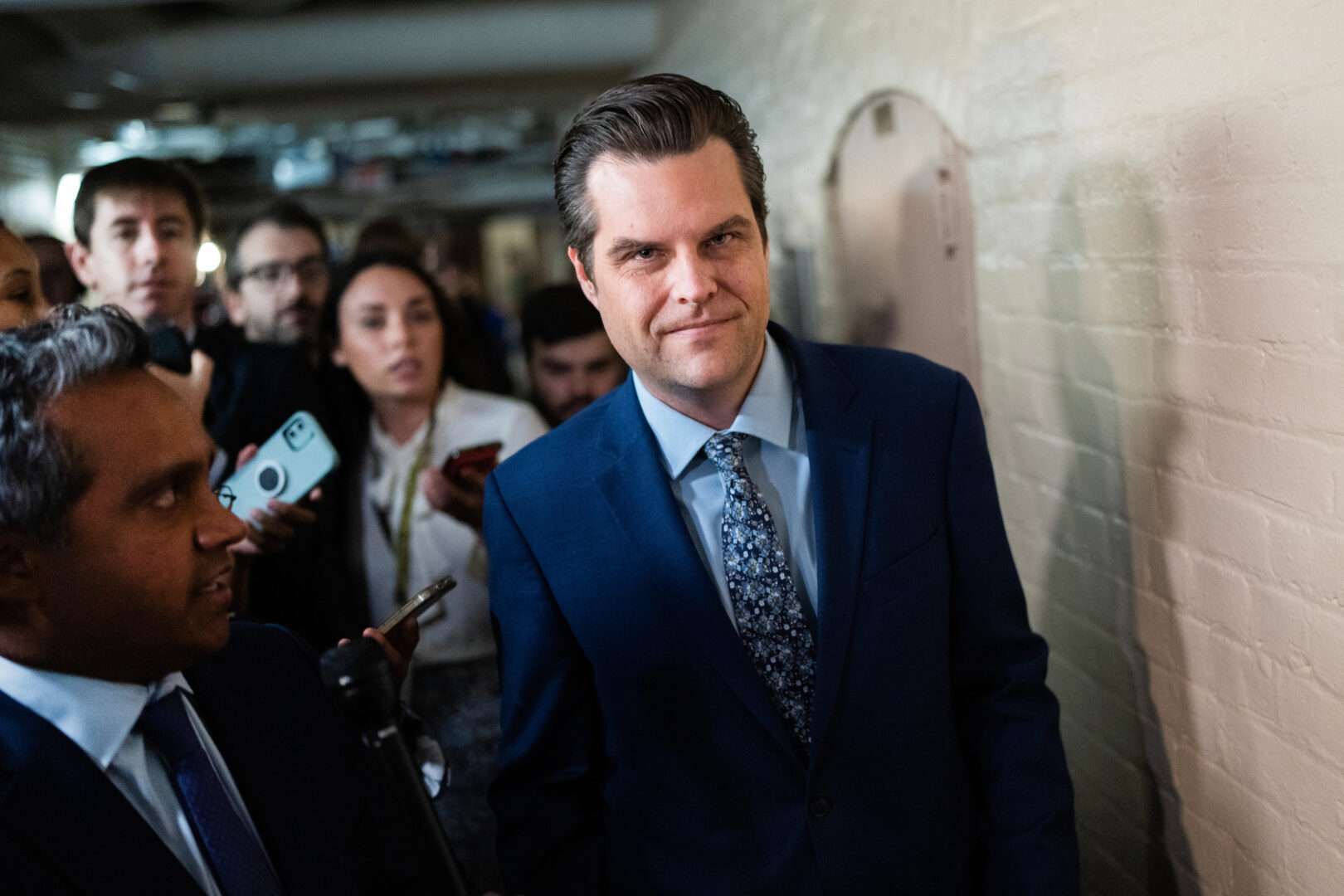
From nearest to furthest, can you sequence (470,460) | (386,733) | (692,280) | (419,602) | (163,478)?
(386,733)
(163,478)
(419,602)
(692,280)
(470,460)

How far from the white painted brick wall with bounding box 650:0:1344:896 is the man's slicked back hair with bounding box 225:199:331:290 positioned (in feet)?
6.54

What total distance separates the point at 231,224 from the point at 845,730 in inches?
605

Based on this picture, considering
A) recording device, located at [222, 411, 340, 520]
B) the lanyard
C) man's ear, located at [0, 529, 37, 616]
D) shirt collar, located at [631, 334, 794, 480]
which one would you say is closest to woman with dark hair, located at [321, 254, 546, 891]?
the lanyard

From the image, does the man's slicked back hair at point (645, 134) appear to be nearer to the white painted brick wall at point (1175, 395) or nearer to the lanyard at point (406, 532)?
the white painted brick wall at point (1175, 395)

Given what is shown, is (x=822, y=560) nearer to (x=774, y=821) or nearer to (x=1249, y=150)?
(x=774, y=821)

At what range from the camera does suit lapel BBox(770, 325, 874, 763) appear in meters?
1.40

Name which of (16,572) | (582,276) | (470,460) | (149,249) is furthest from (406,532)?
(16,572)

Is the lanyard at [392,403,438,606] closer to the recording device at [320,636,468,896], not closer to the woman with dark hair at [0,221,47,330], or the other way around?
the woman with dark hair at [0,221,47,330]

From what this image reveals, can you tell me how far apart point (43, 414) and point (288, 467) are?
2.76 ft

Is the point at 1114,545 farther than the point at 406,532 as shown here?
No

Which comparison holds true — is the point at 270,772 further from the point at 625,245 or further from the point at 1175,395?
the point at 1175,395

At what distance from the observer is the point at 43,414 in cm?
108

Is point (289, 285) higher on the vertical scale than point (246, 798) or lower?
higher

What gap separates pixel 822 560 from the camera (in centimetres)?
143
